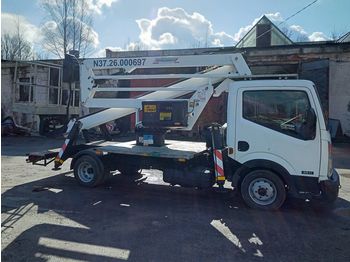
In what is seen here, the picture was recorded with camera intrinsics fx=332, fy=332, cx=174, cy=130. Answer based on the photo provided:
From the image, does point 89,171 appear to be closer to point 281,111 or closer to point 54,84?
point 281,111

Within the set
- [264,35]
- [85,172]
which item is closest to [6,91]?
[264,35]

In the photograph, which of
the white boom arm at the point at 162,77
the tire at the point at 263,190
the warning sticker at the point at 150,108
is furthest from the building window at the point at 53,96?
the tire at the point at 263,190

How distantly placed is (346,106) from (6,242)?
1730 centimetres

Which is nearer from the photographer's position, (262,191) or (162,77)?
(262,191)

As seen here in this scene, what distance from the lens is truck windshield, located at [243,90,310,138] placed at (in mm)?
5680

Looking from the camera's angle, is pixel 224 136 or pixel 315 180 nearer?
pixel 315 180

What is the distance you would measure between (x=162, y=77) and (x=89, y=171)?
265cm

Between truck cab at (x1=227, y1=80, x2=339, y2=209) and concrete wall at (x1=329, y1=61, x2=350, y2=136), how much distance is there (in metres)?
12.8

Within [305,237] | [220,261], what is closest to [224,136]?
[305,237]

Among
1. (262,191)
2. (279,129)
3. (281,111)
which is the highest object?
(281,111)

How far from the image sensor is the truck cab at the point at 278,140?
559cm

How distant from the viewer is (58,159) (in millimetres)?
7707

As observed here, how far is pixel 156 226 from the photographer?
5.07m

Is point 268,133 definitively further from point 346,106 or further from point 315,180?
point 346,106
